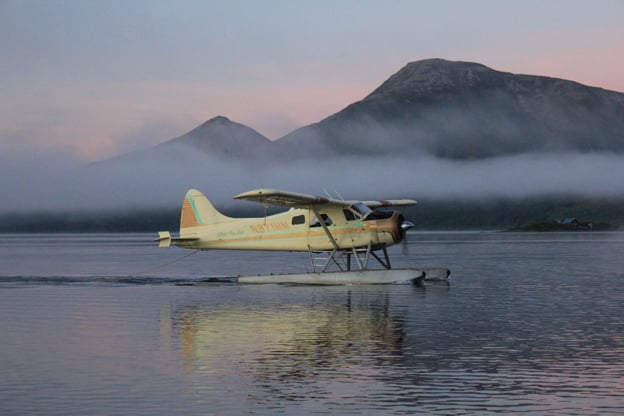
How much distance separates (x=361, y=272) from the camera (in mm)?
38594

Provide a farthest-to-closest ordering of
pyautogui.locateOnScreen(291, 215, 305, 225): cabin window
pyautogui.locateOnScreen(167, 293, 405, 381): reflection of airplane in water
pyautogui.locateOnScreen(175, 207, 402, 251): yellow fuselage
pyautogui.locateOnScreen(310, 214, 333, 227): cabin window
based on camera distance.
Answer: pyautogui.locateOnScreen(291, 215, 305, 225): cabin window → pyautogui.locateOnScreen(310, 214, 333, 227): cabin window → pyautogui.locateOnScreen(175, 207, 402, 251): yellow fuselage → pyautogui.locateOnScreen(167, 293, 405, 381): reflection of airplane in water

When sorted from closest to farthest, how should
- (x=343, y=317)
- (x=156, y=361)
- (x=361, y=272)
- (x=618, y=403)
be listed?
(x=618, y=403), (x=156, y=361), (x=343, y=317), (x=361, y=272)

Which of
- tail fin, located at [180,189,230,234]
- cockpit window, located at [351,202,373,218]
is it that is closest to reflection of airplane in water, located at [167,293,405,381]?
cockpit window, located at [351,202,373,218]

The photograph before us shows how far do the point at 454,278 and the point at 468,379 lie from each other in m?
29.6

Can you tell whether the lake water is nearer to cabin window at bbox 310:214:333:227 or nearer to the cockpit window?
the cockpit window

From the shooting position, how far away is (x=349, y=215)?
129ft

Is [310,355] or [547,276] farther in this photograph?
[547,276]

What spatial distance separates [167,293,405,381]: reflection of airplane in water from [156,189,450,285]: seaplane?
8787 mm

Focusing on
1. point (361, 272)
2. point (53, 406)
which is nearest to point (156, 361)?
point (53, 406)

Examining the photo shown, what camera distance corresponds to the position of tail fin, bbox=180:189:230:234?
44000 mm

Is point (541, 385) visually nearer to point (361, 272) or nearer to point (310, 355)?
point (310, 355)

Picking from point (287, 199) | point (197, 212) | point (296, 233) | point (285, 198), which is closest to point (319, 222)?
point (296, 233)

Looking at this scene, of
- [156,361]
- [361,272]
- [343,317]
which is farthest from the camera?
[361,272]

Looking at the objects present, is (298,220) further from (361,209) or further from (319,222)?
(361,209)
